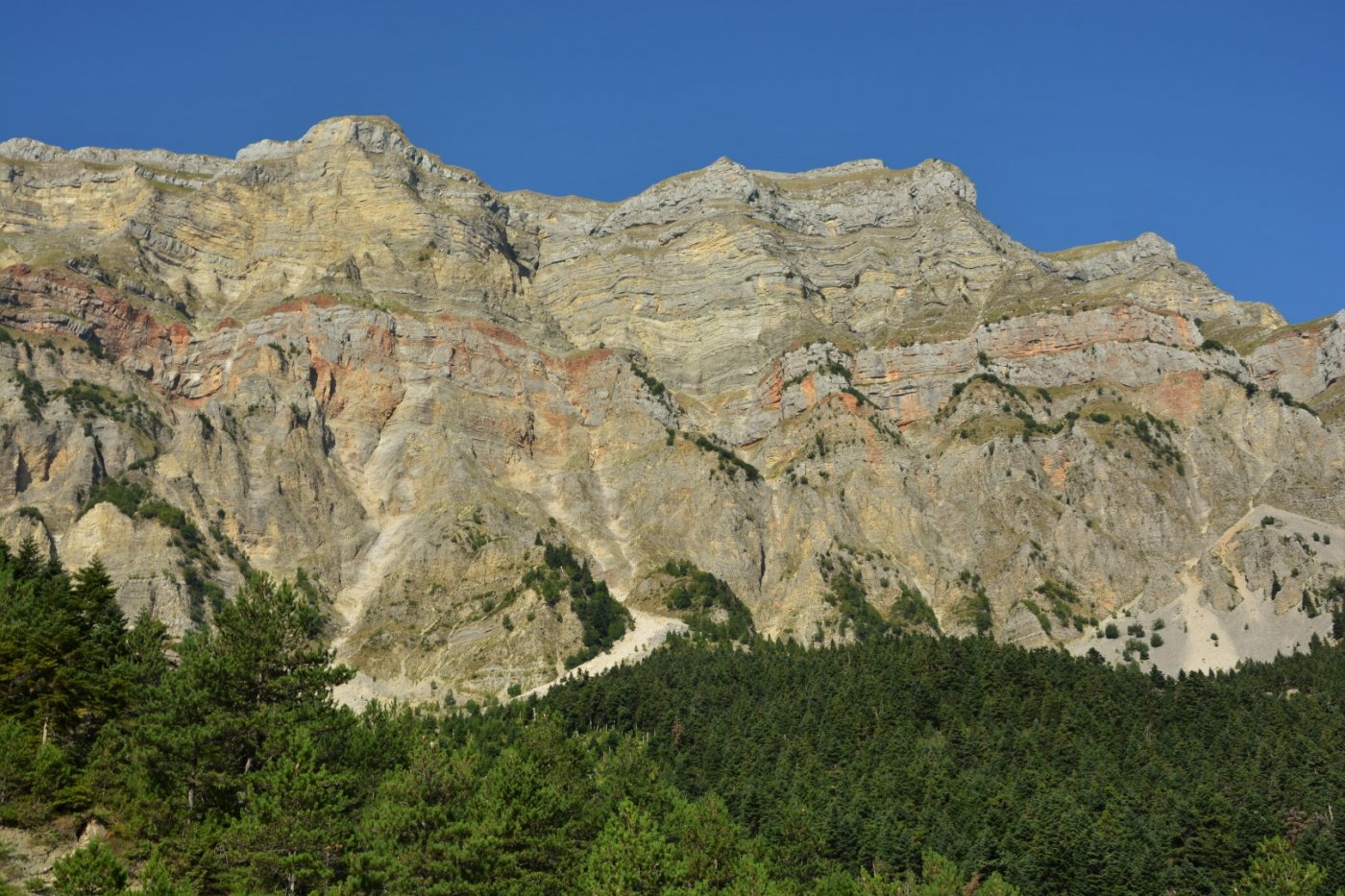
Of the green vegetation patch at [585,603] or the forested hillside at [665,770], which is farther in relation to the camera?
the green vegetation patch at [585,603]

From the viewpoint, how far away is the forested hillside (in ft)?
207

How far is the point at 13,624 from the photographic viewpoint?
71812mm

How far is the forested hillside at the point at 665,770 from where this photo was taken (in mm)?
63188

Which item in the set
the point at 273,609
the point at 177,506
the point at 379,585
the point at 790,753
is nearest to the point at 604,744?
the point at 790,753

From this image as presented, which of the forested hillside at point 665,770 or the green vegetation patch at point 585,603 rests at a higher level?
the green vegetation patch at point 585,603

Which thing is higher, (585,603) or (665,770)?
(585,603)

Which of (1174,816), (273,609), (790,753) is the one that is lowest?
(1174,816)

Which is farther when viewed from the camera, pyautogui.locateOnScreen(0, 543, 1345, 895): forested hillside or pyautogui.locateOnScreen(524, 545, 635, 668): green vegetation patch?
pyautogui.locateOnScreen(524, 545, 635, 668): green vegetation patch

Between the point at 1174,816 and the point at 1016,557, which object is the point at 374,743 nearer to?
the point at 1174,816

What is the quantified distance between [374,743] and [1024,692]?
3159 inches

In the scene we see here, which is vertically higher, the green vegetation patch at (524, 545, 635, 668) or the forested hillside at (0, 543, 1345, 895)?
the green vegetation patch at (524, 545, 635, 668)

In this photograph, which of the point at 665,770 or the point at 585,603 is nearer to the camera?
the point at 665,770

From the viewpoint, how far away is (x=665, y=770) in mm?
113875

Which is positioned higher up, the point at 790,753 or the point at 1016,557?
the point at 1016,557
